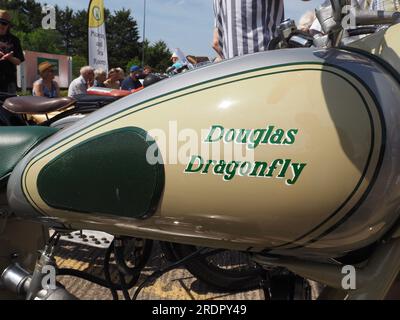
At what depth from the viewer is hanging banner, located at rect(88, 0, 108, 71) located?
9.49 m

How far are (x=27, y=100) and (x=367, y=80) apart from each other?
156cm

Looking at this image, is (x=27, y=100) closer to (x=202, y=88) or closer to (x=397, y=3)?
(x=202, y=88)

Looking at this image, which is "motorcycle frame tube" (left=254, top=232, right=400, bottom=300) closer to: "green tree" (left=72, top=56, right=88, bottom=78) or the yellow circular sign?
the yellow circular sign

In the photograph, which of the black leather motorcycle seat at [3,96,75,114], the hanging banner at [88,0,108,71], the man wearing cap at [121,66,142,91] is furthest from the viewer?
the hanging banner at [88,0,108,71]

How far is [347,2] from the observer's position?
0.88 m

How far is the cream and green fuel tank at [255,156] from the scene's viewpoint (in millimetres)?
839

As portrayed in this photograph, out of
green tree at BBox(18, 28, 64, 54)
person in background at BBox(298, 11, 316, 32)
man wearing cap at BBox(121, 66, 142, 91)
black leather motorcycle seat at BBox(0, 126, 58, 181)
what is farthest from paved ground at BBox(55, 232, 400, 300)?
green tree at BBox(18, 28, 64, 54)

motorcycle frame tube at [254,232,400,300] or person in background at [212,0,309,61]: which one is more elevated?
person in background at [212,0,309,61]

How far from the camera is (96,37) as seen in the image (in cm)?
970

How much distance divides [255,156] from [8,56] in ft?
12.7

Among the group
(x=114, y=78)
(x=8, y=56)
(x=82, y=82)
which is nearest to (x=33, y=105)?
(x=8, y=56)

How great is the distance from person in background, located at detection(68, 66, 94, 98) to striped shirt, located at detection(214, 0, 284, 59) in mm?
3461
